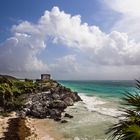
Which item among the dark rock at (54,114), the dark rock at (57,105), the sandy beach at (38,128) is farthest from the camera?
the dark rock at (57,105)

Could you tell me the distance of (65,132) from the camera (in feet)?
106

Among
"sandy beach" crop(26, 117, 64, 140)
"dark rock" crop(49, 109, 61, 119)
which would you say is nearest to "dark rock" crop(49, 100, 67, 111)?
"dark rock" crop(49, 109, 61, 119)

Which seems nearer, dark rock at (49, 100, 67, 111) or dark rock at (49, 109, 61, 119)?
dark rock at (49, 109, 61, 119)

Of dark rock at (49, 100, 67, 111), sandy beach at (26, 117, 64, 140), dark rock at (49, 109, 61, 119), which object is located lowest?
sandy beach at (26, 117, 64, 140)

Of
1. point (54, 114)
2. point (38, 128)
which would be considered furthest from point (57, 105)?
point (38, 128)

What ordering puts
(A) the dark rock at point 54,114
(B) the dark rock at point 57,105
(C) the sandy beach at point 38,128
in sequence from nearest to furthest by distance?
(C) the sandy beach at point 38,128, (A) the dark rock at point 54,114, (B) the dark rock at point 57,105

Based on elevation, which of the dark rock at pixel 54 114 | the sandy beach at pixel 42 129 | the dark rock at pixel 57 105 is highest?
the dark rock at pixel 57 105

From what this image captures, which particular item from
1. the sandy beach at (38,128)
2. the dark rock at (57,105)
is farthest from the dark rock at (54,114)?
the dark rock at (57,105)

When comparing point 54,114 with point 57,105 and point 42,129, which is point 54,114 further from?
point 42,129

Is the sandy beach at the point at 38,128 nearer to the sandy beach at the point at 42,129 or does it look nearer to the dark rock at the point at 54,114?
the sandy beach at the point at 42,129

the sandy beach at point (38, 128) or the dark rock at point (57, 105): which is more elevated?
the dark rock at point (57, 105)

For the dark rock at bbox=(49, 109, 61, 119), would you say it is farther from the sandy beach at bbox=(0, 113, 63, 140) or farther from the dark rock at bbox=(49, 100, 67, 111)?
the dark rock at bbox=(49, 100, 67, 111)

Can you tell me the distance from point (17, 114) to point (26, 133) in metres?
11.8

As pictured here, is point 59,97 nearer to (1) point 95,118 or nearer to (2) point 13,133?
(1) point 95,118
